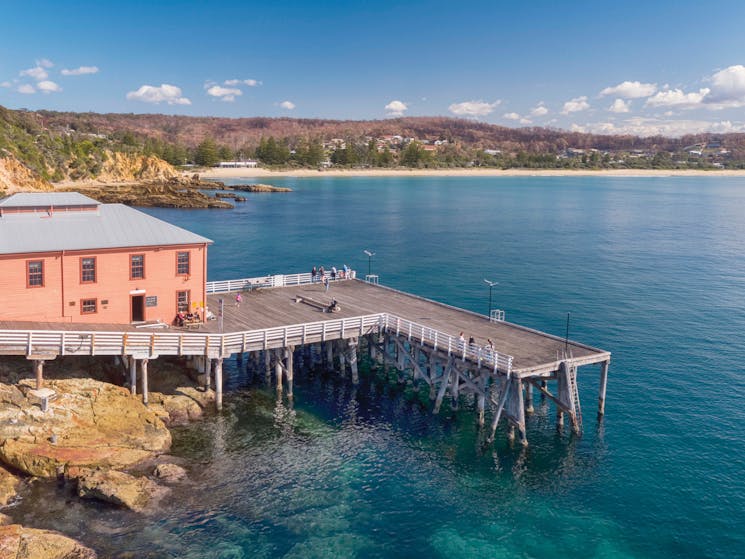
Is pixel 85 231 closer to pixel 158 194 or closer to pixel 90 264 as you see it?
pixel 90 264

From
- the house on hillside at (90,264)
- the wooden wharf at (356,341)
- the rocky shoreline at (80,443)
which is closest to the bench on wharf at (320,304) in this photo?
the wooden wharf at (356,341)

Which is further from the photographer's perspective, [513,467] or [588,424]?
[588,424]

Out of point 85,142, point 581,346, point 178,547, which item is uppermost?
point 85,142

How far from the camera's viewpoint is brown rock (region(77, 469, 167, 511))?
27.3 meters

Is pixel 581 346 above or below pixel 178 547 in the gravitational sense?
above

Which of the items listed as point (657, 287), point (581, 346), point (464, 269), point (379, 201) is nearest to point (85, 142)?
point (379, 201)

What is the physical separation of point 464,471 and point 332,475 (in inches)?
249

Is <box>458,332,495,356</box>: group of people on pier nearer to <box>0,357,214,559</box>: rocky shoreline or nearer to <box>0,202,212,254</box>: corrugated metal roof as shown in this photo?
<box>0,357,214,559</box>: rocky shoreline

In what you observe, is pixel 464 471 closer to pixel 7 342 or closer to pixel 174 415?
pixel 174 415

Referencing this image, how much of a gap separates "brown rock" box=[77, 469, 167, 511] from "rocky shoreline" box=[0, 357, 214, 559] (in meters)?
0.04

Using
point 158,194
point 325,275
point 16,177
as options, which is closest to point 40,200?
point 325,275

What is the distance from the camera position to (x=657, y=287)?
71.7m

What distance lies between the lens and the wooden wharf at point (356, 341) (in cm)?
3466

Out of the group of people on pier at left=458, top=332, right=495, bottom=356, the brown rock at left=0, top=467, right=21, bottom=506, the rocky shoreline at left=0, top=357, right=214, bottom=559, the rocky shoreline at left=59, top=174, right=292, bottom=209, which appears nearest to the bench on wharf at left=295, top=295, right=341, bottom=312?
the group of people on pier at left=458, top=332, right=495, bottom=356
